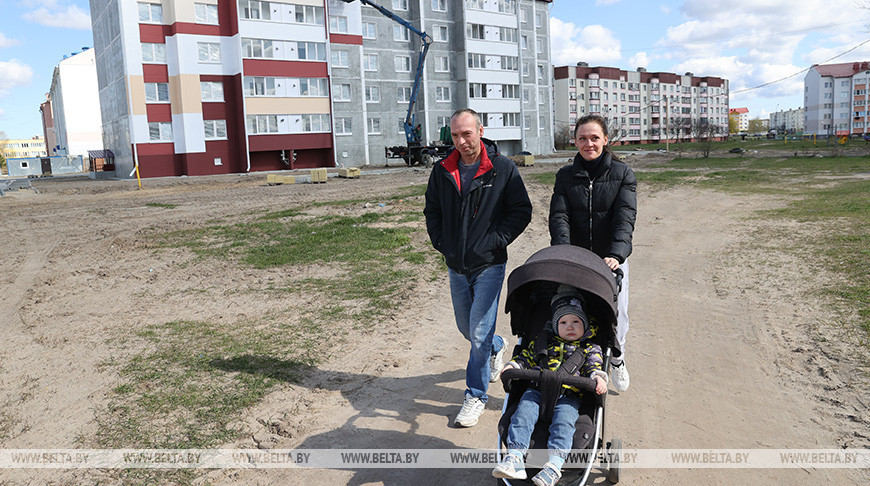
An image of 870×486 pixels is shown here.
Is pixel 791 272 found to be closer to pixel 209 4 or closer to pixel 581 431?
pixel 581 431

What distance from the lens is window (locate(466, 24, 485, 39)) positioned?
181 ft

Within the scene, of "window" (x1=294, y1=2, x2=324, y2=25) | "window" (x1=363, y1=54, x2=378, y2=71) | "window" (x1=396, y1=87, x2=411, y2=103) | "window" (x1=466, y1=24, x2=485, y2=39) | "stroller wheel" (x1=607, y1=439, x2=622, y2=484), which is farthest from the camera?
"window" (x1=466, y1=24, x2=485, y2=39)

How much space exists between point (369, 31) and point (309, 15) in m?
5.86

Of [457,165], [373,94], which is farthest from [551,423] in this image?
[373,94]

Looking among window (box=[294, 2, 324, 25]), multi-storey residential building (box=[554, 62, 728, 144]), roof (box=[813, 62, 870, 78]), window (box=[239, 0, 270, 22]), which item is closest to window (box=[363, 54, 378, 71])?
window (box=[294, 2, 324, 25])

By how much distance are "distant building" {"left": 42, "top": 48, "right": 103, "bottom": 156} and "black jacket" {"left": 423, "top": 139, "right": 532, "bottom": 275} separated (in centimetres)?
8043

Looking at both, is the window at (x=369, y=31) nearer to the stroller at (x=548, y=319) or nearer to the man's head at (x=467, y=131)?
the man's head at (x=467, y=131)

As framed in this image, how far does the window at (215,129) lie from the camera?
4428 centimetres

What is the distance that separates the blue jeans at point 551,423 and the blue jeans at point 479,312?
104cm

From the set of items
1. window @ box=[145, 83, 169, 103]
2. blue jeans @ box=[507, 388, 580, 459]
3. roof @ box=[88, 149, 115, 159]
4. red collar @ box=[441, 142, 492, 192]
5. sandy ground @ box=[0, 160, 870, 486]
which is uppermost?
window @ box=[145, 83, 169, 103]

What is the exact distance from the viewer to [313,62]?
46.7 metres

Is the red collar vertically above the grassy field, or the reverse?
the red collar

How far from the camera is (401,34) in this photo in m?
52.2

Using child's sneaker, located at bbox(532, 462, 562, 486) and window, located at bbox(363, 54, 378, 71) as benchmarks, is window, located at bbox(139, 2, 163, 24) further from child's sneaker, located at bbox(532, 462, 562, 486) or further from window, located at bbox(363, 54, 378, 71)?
child's sneaker, located at bbox(532, 462, 562, 486)
